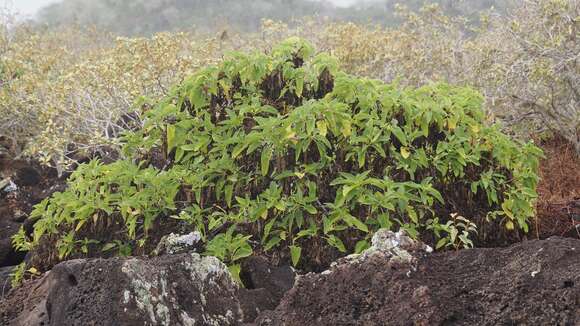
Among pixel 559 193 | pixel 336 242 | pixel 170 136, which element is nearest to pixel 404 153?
pixel 336 242

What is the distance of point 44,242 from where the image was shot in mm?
5281

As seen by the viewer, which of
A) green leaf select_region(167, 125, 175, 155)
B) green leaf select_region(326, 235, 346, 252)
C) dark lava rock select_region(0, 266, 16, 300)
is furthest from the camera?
dark lava rock select_region(0, 266, 16, 300)

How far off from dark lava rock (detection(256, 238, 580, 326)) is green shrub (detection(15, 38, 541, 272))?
3.61 feet

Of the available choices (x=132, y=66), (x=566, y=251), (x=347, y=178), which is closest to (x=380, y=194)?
(x=347, y=178)

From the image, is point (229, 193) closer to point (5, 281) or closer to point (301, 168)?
point (301, 168)

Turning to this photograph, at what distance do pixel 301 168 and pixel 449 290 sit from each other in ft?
6.20

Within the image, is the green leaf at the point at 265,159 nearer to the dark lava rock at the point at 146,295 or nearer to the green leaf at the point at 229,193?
the green leaf at the point at 229,193

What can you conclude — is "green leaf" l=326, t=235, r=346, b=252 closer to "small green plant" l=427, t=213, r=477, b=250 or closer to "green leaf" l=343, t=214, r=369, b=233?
"green leaf" l=343, t=214, r=369, b=233

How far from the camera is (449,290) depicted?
307 cm

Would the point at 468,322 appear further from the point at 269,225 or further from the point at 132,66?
the point at 132,66

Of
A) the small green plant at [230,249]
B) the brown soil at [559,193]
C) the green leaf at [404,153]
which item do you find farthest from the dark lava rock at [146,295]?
the brown soil at [559,193]

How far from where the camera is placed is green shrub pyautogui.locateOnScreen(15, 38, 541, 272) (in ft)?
15.3

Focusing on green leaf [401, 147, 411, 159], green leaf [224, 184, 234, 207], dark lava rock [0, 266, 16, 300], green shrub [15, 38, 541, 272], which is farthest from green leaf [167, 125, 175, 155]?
dark lava rock [0, 266, 16, 300]

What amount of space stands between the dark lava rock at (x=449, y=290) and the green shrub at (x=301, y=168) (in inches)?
43.3
